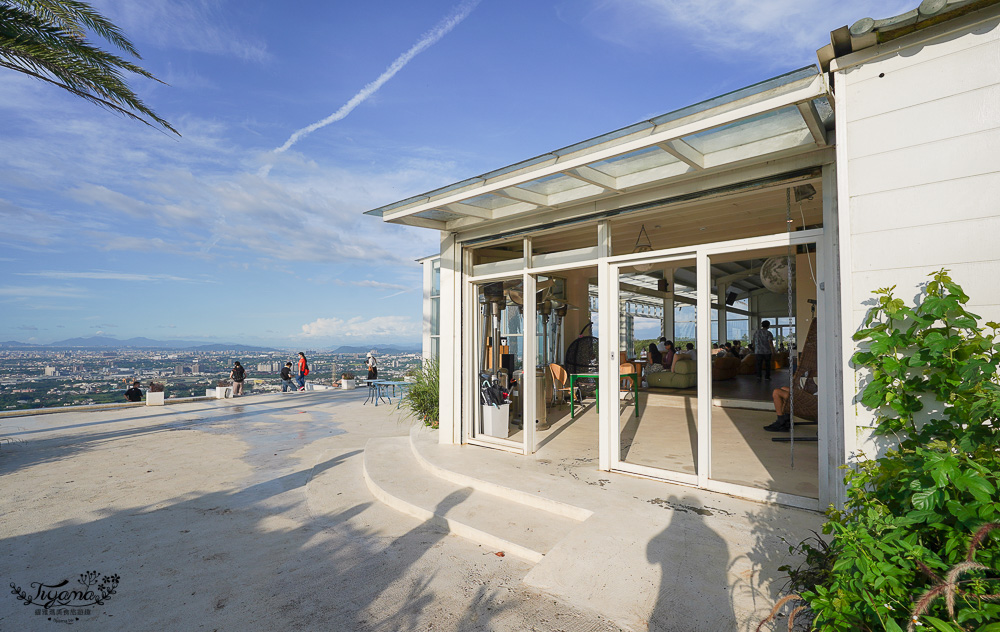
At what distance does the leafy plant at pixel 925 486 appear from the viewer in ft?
4.31

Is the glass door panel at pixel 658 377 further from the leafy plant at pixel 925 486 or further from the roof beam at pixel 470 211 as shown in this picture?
the leafy plant at pixel 925 486

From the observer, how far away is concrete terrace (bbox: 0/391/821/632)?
8.00ft

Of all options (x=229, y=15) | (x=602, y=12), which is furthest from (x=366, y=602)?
(x=229, y=15)

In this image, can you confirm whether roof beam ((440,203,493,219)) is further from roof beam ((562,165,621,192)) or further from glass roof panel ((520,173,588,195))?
roof beam ((562,165,621,192))

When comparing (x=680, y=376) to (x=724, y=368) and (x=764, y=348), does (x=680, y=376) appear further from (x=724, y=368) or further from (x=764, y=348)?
(x=764, y=348)

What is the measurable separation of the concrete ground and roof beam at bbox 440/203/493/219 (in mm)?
3088

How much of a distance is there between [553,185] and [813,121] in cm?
220

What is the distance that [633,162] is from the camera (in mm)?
3826

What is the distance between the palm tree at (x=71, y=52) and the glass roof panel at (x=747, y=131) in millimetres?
6009

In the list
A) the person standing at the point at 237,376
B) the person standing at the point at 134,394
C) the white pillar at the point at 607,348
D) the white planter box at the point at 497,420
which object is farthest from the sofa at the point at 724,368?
the person standing at the point at 134,394

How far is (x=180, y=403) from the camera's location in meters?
13.0

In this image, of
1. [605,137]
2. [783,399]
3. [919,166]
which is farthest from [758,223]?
[919,166]

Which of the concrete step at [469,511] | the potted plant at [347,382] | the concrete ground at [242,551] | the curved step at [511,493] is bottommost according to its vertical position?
the potted plant at [347,382]

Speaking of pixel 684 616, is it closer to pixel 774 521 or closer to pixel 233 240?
pixel 774 521
